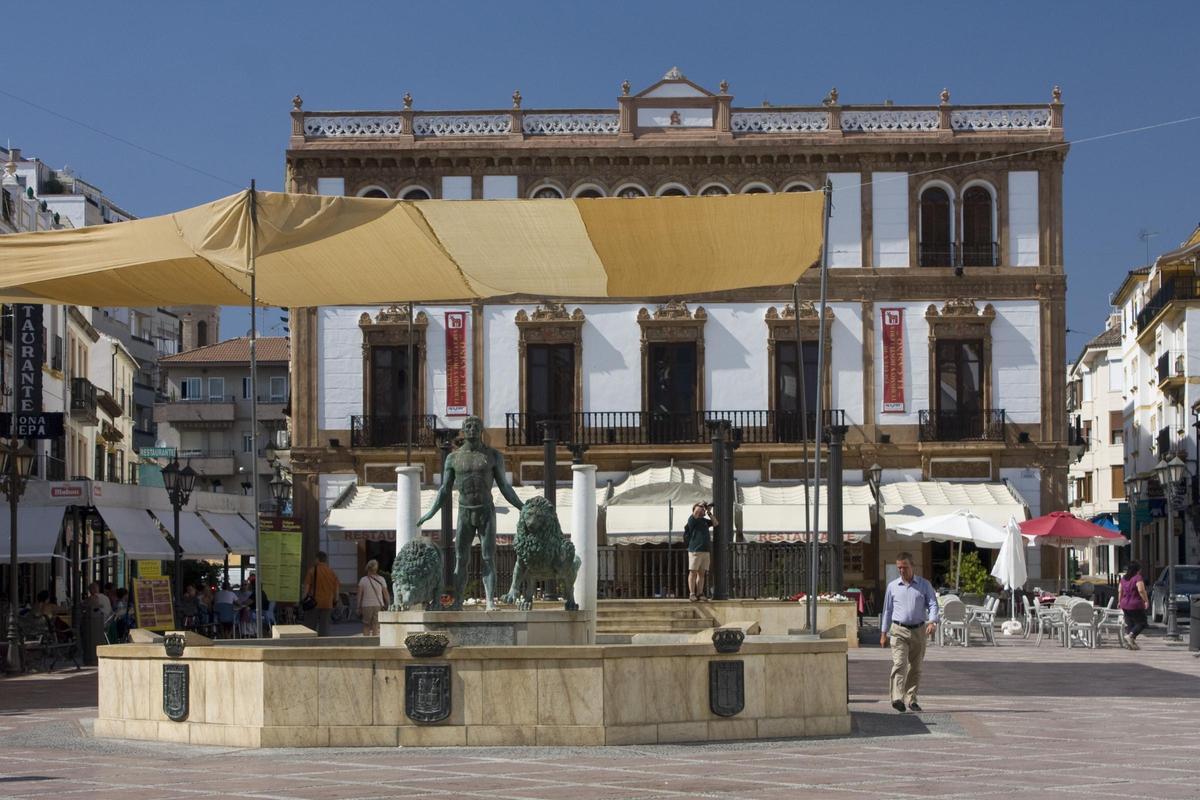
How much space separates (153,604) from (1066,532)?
49.3 feet

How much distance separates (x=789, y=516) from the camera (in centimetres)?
3603

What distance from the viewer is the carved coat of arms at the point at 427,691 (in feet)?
45.0

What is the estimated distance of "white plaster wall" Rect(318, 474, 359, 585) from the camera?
131 feet

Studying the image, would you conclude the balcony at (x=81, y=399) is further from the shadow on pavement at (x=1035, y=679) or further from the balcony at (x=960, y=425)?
the shadow on pavement at (x=1035, y=679)

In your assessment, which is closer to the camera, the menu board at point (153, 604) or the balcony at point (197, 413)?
the menu board at point (153, 604)

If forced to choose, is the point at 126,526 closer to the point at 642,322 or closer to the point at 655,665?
the point at 642,322

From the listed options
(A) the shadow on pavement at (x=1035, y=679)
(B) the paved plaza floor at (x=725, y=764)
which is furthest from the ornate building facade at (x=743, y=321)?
(B) the paved plaza floor at (x=725, y=764)

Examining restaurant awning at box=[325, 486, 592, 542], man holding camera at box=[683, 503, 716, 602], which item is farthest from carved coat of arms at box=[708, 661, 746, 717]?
restaurant awning at box=[325, 486, 592, 542]

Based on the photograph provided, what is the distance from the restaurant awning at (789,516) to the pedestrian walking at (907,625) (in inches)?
684

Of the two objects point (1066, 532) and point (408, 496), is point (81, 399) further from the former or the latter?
point (408, 496)

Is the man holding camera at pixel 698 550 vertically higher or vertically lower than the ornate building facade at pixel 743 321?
lower

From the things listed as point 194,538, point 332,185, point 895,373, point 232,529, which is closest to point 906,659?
point 194,538

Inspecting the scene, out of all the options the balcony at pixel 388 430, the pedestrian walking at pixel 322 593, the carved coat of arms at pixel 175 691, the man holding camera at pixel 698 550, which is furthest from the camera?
the balcony at pixel 388 430

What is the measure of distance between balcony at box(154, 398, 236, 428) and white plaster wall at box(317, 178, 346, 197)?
42.8m
